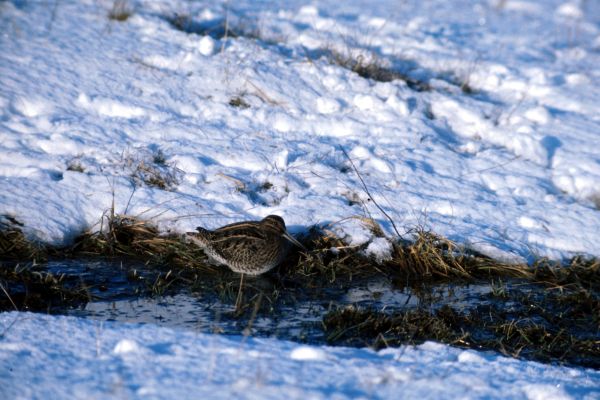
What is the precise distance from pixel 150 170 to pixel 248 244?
61.5 inches

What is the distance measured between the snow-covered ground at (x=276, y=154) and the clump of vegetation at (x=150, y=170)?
0.02 meters

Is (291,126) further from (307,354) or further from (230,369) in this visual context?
(230,369)

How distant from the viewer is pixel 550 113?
8625 millimetres

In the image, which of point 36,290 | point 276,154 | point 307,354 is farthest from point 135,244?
point 307,354

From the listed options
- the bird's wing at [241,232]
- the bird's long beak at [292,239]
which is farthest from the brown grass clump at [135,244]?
the bird's long beak at [292,239]

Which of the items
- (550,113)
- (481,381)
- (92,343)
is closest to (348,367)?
(481,381)

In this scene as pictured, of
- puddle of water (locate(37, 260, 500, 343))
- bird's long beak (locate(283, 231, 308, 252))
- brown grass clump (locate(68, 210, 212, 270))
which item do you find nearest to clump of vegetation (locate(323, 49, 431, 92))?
bird's long beak (locate(283, 231, 308, 252))

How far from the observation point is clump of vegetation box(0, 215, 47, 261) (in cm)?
→ 575

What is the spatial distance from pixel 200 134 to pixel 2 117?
205 centimetres

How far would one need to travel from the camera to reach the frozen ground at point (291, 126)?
645cm

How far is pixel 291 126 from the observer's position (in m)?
7.84

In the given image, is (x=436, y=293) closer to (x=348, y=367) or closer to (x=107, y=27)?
(x=348, y=367)

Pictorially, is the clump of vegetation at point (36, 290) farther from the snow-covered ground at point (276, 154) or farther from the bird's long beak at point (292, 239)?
the bird's long beak at point (292, 239)

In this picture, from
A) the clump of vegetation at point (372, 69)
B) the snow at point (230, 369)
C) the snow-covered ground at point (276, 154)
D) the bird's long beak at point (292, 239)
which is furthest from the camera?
the clump of vegetation at point (372, 69)
